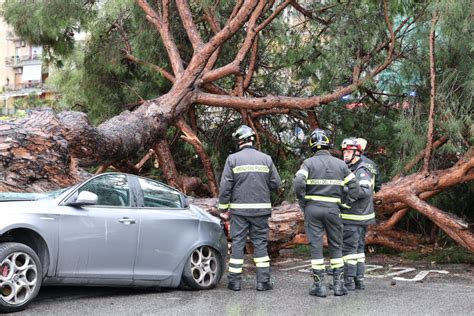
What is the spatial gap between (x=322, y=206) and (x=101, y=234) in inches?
94.8

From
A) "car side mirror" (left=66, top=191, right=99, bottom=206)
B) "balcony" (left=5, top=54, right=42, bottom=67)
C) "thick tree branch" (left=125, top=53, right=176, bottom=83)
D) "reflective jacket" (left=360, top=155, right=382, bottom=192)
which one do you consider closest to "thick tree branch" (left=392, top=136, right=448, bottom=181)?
"reflective jacket" (left=360, top=155, right=382, bottom=192)

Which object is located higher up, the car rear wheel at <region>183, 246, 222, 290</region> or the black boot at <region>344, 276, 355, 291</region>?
the car rear wheel at <region>183, 246, 222, 290</region>

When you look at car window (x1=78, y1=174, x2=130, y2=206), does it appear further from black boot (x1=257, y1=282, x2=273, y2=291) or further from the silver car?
black boot (x1=257, y1=282, x2=273, y2=291)

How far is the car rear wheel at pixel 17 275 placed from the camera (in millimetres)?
5738

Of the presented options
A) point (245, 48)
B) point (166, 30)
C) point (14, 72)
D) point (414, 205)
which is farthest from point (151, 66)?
point (14, 72)

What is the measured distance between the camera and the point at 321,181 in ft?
24.0

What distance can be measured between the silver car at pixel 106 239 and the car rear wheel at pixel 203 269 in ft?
0.04

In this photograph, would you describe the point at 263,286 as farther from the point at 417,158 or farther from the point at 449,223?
the point at 417,158

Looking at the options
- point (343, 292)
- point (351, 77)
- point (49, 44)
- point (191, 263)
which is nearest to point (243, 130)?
point (191, 263)

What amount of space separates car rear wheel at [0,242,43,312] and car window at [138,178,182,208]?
1531 mm

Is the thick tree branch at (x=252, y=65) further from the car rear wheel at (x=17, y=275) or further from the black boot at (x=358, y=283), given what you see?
the car rear wheel at (x=17, y=275)

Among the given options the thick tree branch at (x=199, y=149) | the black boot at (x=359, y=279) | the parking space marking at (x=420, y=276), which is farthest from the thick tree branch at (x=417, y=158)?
the thick tree branch at (x=199, y=149)

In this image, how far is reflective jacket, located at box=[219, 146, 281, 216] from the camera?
750 centimetres

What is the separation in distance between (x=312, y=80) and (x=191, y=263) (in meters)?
6.28
